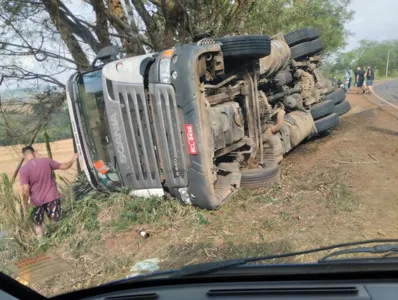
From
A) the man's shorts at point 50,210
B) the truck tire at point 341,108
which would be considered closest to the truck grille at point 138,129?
the man's shorts at point 50,210

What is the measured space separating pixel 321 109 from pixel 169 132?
428cm

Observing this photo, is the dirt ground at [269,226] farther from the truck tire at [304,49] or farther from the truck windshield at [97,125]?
the truck tire at [304,49]

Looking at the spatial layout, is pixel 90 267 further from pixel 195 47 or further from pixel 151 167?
pixel 195 47

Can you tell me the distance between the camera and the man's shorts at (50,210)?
18.2ft

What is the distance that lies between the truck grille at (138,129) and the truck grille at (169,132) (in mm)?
129

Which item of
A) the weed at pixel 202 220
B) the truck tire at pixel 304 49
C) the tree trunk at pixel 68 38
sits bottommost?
the weed at pixel 202 220

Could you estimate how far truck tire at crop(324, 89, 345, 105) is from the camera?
29.4ft

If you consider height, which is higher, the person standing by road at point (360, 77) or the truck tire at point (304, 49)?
the truck tire at point (304, 49)

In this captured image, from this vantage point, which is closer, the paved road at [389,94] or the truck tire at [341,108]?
the truck tire at [341,108]

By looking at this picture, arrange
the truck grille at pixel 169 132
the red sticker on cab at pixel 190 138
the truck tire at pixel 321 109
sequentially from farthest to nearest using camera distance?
the truck tire at pixel 321 109
the truck grille at pixel 169 132
the red sticker on cab at pixel 190 138

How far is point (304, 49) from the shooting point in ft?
26.5

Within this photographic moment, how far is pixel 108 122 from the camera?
5.05 metres

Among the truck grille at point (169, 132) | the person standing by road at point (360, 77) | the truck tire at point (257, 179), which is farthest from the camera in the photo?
the person standing by road at point (360, 77)

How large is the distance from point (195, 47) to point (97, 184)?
2.29m
